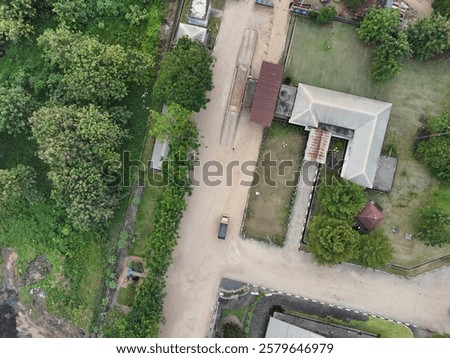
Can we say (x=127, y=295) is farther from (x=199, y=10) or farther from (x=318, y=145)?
(x=199, y=10)

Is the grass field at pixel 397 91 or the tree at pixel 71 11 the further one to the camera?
the grass field at pixel 397 91

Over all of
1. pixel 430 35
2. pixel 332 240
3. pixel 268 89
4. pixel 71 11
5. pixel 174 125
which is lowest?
pixel 332 240

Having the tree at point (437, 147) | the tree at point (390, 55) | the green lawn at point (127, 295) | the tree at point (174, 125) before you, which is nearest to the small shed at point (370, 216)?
the tree at point (437, 147)

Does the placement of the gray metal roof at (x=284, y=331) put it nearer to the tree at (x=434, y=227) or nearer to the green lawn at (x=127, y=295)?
the green lawn at (x=127, y=295)

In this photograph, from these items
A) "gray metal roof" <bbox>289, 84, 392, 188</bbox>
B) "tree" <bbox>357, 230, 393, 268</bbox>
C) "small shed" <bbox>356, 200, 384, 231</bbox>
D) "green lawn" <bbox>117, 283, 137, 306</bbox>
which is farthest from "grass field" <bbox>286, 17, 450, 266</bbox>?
"green lawn" <bbox>117, 283, 137, 306</bbox>

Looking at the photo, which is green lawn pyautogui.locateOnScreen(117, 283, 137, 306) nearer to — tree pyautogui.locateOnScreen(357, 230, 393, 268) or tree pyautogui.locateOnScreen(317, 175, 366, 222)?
tree pyautogui.locateOnScreen(317, 175, 366, 222)

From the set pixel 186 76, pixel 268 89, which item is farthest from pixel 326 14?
pixel 186 76

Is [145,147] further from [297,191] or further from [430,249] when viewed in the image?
[430,249]
